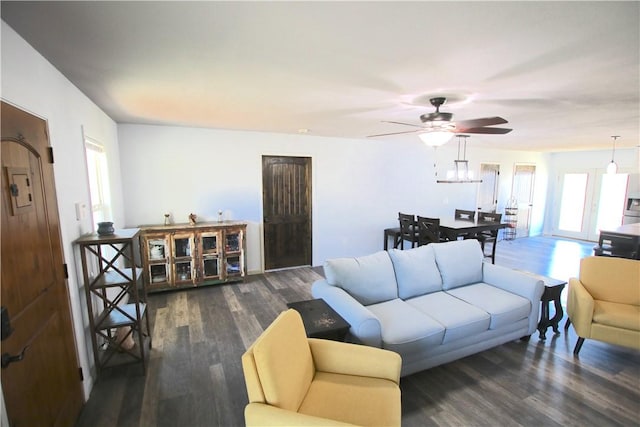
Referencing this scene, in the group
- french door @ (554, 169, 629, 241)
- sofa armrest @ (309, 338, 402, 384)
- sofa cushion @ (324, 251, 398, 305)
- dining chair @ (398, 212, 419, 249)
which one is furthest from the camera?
french door @ (554, 169, 629, 241)

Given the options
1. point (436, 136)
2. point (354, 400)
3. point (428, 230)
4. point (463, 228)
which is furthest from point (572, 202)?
point (354, 400)

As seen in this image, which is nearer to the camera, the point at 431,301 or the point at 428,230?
the point at 431,301

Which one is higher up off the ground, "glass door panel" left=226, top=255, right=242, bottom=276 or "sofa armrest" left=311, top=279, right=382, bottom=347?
"sofa armrest" left=311, top=279, right=382, bottom=347

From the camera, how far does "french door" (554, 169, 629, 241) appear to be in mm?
7246

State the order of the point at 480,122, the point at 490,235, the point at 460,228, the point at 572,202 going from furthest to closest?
the point at 572,202, the point at 490,235, the point at 460,228, the point at 480,122

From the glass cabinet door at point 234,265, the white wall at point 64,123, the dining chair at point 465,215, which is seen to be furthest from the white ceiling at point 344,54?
the dining chair at point 465,215

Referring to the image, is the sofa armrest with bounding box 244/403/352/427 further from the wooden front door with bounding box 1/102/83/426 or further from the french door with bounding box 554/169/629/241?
the french door with bounding box 554/169/629/241

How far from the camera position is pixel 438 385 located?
233 centimetres

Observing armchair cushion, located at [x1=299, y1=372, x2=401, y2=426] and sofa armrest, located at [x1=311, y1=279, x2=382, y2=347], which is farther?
sofa armrest, located at [x1=311, y1=279, x2=382, y2=347]

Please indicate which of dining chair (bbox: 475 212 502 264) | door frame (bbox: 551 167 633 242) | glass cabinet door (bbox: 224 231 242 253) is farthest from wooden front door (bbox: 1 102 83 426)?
door frame (bbox: 551 167 633 242)

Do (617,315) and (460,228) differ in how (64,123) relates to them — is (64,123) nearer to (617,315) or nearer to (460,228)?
(617,315)

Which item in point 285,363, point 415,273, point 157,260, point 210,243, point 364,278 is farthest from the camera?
point 210,243

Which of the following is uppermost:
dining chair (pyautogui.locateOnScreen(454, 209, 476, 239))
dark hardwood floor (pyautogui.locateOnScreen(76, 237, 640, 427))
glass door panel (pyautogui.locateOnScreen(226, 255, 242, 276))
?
dining chair (pyautogui.locateOnScreen(454, 209, 476, 239))

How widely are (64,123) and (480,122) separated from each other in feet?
10.7
